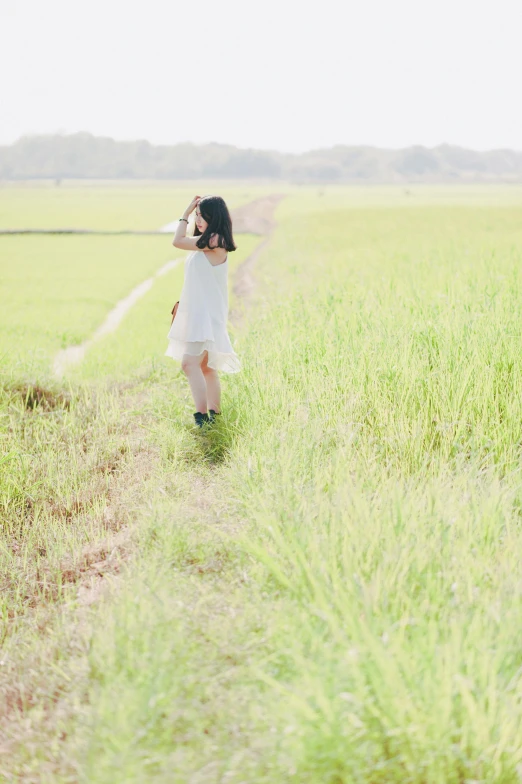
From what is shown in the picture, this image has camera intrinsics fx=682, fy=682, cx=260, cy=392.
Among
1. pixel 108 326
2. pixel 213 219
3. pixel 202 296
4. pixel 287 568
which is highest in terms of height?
pixel 213 219

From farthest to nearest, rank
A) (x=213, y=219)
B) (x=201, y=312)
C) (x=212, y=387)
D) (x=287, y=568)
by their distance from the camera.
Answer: (x=212, y=387), (x=201, y=312), (x=213, y=219), (x=287, y=568)

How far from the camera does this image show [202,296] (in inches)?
175

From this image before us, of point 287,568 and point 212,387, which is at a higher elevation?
point 212,387

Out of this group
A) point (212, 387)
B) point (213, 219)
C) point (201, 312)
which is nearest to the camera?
point (213, 219)

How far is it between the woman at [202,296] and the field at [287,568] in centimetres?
33

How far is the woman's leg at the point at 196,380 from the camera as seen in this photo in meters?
4.45

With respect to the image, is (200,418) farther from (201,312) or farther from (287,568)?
(287,568)

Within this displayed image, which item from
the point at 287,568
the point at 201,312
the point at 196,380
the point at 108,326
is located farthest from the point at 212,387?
the point at 108,326

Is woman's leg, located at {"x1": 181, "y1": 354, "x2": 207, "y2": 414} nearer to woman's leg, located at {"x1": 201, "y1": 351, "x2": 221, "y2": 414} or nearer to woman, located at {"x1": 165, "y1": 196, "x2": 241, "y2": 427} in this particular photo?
woman, located at {"x1": 165, "y1": 196, "x2": 241, "y2": 427}

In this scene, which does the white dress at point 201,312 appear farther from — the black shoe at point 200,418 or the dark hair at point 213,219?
the black shoe at point 200,418

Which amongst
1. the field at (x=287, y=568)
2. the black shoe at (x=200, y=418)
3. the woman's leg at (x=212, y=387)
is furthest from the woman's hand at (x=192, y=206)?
the black shoe at (x=200, y=418)

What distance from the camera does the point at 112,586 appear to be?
2574 millimetres

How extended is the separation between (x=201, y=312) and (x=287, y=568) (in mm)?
2346

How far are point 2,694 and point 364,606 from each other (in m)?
1.27
